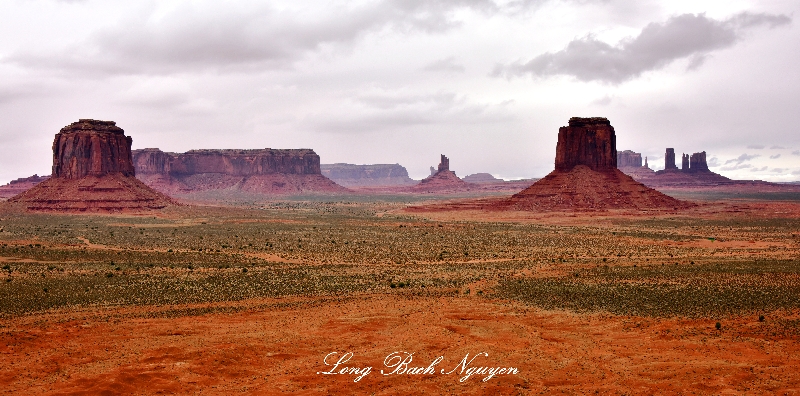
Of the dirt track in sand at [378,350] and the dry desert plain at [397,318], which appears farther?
the dry desert plain at [397,318]

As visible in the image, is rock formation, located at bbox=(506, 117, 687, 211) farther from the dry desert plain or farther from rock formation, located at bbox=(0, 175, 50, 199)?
rock formation, located at bbox=(0, 175, 50, 199)

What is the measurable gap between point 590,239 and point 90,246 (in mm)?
44158

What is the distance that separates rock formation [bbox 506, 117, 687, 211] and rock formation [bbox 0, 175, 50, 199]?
437 ft

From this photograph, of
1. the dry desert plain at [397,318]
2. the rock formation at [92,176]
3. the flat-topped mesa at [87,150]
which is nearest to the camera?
the dry desert plain at [397,318]

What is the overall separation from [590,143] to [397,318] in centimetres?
9767

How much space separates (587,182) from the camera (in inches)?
4345

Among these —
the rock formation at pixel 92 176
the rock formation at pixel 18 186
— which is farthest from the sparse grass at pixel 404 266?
the rock formation at pixel 18 186

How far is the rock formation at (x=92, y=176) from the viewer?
100 meters

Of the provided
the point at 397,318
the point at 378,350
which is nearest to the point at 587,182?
the point at 397,318

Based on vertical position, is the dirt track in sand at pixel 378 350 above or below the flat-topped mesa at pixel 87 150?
below

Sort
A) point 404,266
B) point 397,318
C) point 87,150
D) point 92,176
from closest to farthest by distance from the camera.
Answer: point 397,318 → point 404,266 → point 92,176 → point 87,150

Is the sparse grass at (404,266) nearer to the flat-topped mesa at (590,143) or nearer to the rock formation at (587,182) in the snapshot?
the rock formation at (587,182)

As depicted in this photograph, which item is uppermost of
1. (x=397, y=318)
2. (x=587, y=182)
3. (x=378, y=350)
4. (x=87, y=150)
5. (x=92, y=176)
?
(x=87, y=150)

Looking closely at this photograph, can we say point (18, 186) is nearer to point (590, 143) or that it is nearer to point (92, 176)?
point (92, 176)
